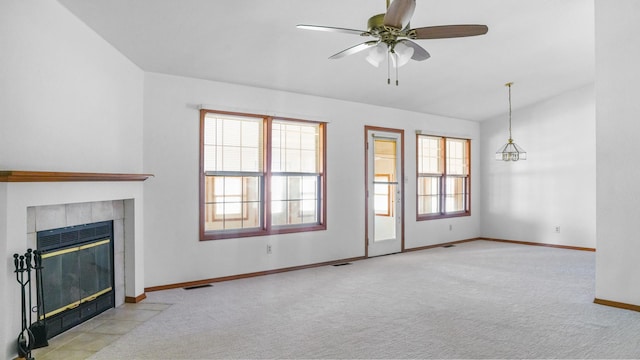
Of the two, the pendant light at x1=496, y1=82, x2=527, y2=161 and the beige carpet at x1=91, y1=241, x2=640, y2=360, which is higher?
the pendant light at x1=496, y1=82, x2=527, y2=161

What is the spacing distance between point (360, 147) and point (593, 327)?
394 cm

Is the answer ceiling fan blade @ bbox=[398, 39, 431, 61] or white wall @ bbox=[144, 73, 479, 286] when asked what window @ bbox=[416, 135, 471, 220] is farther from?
ceiling fan blade @ bbox=[398, 39, 431, 61]

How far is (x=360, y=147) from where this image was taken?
21.7 feet

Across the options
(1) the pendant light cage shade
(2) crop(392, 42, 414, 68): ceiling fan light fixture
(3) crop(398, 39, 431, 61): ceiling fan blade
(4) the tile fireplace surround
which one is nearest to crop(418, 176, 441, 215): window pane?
(1) the pendant light cage shade

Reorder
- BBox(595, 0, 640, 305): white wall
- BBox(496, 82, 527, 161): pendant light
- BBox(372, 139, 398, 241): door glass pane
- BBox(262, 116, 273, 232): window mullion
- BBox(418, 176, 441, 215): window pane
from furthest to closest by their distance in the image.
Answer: BBox(418, 176, 441, 215): window pane → BBox(496, 82, 527, 161): pendant light → BBox(372, 139, 398, 241): door glass pane → BBox(262, 116, 273, 232): window mullion → BBox(595, 0, 640, 305): white wall

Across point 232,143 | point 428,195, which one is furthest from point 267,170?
point 428,195

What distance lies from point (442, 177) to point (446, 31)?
5.43m

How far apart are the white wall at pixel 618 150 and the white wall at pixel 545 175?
2.79 metres

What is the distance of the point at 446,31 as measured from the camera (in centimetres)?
308

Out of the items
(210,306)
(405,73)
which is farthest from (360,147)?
(210,306)

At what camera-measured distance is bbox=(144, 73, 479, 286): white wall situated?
4730 millimetres

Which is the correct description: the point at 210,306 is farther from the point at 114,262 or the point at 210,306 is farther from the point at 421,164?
the point at 421,164

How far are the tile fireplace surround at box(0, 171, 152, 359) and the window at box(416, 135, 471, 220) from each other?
16.8 ft

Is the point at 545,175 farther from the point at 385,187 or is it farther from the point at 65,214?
the point at 65,214
